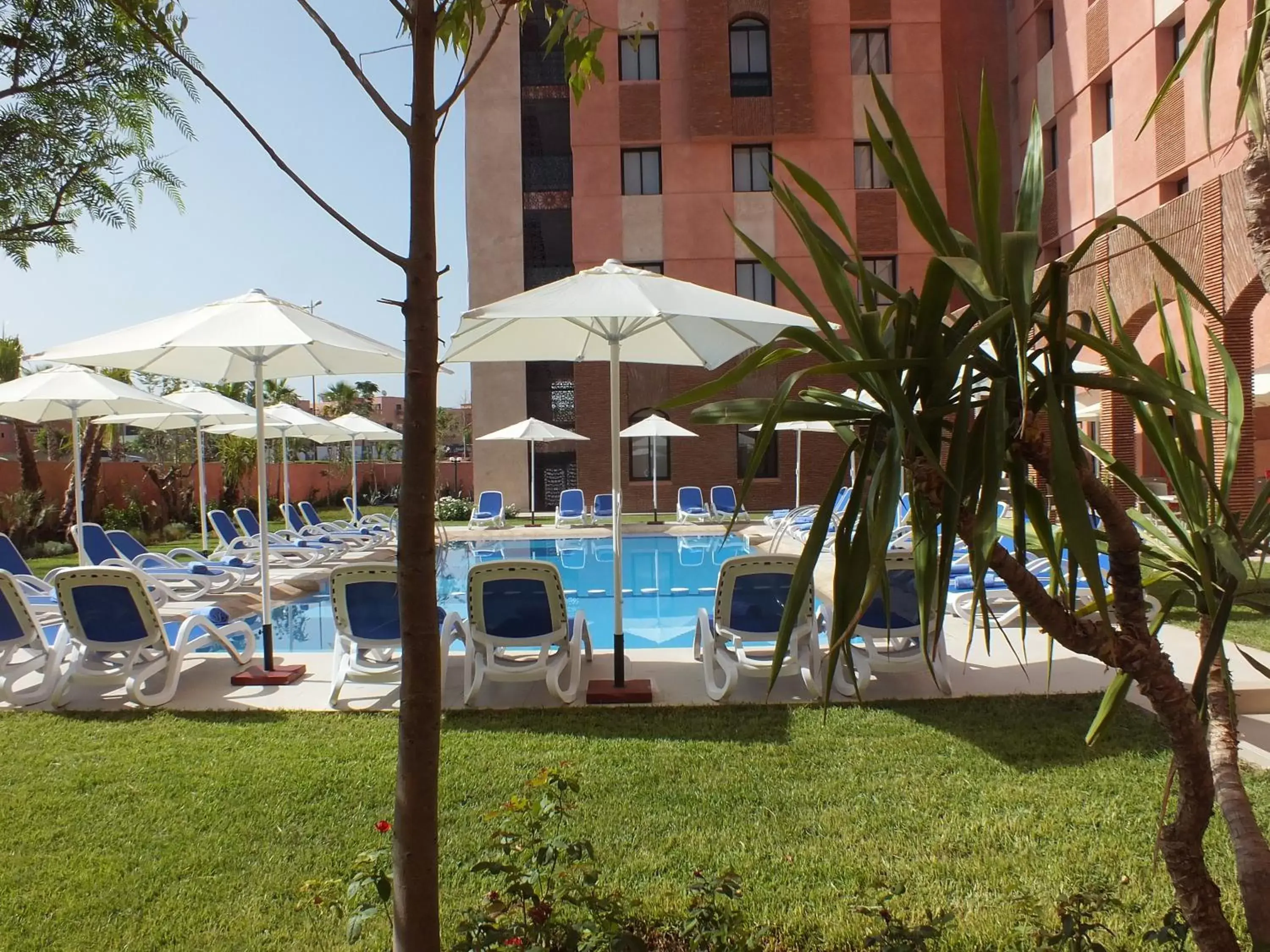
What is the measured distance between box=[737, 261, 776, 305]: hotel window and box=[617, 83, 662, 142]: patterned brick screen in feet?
14.5

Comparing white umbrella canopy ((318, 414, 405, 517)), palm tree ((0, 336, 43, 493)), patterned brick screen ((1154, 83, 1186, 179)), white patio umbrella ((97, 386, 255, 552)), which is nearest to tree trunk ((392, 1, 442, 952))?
white patio umbrella ((97, 386, 255, 552))

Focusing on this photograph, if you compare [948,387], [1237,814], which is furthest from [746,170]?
[948,387]

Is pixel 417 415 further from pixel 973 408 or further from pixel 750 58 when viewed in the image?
pixel 750 58

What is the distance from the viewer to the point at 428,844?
202 cm

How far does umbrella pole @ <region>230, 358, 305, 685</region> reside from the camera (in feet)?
22.2

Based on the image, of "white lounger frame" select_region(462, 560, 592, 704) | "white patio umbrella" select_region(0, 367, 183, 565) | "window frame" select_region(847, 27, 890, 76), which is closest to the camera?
"white lounger frame" select_region(462, 560, 592, 704)

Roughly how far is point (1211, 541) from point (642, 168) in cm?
2570

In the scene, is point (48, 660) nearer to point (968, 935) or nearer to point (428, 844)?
point (428, 844)

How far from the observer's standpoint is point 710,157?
2538 centimetres

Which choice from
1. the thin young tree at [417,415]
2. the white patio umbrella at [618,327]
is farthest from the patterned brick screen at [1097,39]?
the thin young tree at [417,415]

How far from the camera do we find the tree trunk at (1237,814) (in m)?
2.11

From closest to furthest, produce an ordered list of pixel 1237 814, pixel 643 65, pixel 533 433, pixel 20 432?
pixel 1237 814 < pixel 20 432 < pixel 533 433 < pixel 643 65

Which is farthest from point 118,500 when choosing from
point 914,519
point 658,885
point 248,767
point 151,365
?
point 914,519

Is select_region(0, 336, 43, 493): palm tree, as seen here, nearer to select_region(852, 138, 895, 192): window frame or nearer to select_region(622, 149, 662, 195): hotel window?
select_region(622, 149, 662, 195): hotel window
